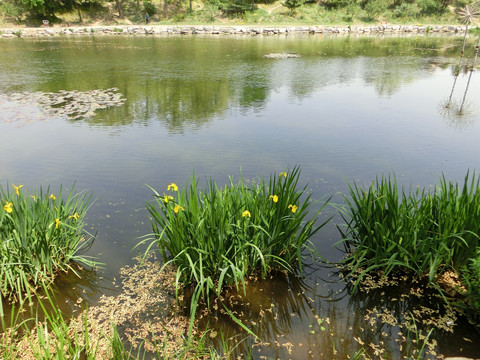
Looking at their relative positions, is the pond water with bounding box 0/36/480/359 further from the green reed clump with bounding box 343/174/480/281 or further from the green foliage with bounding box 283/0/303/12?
the green foliage with bounding box 283/0/303/12

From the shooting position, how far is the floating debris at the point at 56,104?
6867 millimetres

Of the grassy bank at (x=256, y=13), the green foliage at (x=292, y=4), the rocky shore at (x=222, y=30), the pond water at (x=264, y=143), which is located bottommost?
the pond water at (x=264, y=143)

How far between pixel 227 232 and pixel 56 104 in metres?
6.89

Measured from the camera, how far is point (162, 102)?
7.86 m

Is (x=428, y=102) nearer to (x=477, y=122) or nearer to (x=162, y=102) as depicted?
(x=477, y=122)

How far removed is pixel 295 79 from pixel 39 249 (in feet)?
30.3

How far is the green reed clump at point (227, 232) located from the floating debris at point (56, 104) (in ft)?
17.3

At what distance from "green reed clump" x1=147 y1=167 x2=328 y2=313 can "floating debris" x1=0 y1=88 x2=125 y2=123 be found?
5.29 meters

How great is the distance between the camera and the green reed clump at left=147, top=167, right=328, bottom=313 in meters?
2.35

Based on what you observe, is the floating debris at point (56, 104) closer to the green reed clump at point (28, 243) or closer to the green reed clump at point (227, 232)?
the green reed clump at point (28, 243)

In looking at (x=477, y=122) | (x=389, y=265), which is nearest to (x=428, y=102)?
(x=477, y=122)

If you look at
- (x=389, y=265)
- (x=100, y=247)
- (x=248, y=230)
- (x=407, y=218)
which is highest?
(x=407, y=218)

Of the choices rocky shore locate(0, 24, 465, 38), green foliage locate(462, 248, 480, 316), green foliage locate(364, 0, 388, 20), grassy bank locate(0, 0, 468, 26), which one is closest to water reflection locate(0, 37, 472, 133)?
green foliage locate(462, 248, 480, 316)

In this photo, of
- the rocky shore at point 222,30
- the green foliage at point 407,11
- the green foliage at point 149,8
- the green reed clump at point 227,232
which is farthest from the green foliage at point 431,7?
the green reed clump at point 227,232
